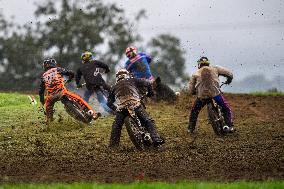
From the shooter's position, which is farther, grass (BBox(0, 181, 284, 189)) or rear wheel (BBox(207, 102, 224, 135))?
rear wheel (BBox(207, 102, 224, 135))

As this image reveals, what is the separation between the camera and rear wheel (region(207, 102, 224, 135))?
1340 cm

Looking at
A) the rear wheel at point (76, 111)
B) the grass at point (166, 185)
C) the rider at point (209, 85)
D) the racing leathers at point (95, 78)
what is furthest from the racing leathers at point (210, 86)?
the grass at point (166, 185)

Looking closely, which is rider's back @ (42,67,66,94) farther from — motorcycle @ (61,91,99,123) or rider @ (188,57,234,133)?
rider @ (188,57,234,133)

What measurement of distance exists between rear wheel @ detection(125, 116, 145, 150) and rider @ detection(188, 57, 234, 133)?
9.35 ft

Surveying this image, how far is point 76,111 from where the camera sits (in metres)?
15.5

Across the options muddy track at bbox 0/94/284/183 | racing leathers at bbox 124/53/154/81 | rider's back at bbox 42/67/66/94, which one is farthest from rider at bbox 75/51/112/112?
muddy track at bbox 0/94/284/183

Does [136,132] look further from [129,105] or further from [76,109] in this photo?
[76,109]

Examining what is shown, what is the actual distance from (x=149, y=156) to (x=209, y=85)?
3688 millimetres

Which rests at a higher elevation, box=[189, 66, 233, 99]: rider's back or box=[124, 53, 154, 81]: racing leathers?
box=[124, 53, 154, 81]: racing leathers

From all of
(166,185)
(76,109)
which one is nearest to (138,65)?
(76,109)

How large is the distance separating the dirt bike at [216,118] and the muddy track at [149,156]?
278mm

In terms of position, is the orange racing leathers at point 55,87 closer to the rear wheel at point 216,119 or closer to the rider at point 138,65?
the rider at point 138,65

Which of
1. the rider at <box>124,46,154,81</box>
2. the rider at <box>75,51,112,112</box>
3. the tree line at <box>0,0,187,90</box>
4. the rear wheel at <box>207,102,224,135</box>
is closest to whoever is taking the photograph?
the rear wheel at <box>207,102,224,135</box>

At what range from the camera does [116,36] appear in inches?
2185
